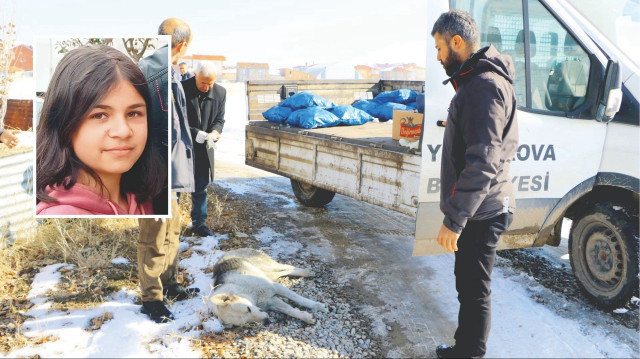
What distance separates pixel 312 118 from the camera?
6.00 meters

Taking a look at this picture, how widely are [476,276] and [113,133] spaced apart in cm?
214

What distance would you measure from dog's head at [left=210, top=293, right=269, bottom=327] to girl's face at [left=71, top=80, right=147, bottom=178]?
4.28ft

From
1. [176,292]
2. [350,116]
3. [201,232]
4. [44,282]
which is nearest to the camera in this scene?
[176,292]

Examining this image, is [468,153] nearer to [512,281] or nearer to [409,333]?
[409,333]

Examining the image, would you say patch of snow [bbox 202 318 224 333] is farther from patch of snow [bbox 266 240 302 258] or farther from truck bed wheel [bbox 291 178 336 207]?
truck bed wheel [bbox 291 178 336 207]

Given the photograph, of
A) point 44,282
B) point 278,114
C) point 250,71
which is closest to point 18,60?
point 278,114

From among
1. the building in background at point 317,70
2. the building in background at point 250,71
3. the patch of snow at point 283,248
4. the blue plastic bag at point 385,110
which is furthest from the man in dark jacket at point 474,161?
the building in background at point 317,70

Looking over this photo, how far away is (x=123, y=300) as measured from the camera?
383cm

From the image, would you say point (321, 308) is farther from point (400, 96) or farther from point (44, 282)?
point (400, 96)

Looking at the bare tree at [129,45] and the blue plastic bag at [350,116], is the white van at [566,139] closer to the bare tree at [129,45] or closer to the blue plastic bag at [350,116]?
the bare tree at [129,45]

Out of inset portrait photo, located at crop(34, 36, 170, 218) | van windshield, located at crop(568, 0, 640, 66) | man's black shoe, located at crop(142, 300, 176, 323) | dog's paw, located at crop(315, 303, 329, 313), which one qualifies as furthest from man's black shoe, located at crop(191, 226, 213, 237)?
van windshield, located at crop(568, 0, 640, 66)

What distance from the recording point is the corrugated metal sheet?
16.0 ft

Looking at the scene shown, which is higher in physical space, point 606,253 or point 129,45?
point 129,45

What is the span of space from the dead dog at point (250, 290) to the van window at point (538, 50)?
2.36 m
